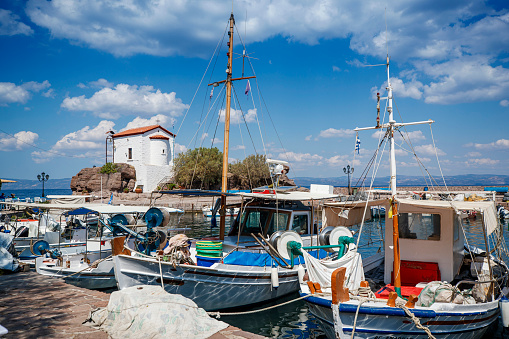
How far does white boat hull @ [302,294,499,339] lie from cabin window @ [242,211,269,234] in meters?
6.06

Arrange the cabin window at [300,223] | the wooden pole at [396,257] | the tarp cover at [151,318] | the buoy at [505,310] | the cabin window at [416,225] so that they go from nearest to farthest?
the tarp cover at [151,318] → the buoy at [505,310] → the wooden pole at [396,257] → the cabin window at [416,225] → the cabin window at [300,223]

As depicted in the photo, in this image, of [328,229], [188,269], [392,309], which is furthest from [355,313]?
[328,229]

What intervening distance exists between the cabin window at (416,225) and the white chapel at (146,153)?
5606cm

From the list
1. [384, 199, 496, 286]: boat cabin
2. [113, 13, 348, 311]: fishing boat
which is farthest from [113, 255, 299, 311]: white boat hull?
[384, 199, 496, 286]: boat cabin

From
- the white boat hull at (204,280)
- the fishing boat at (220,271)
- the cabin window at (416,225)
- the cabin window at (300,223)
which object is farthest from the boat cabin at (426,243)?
the cabin window at (300,223)

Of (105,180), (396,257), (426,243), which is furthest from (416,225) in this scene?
(105,180)

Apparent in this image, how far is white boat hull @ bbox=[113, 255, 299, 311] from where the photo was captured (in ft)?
31.2

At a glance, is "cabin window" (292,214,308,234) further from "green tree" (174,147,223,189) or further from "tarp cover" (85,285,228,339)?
"green tree" (174,147,223,189)

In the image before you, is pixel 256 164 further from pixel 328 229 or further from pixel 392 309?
pixel 392 309

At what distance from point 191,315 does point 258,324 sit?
3.86 meters

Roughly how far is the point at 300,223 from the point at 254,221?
65.5 inches

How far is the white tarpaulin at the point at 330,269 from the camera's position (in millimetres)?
8398

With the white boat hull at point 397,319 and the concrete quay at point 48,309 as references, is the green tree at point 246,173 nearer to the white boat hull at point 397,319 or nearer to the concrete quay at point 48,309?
the concrete quay at point 48,309

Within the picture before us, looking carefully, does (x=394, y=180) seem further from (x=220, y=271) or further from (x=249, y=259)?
(x=220, y=271)
